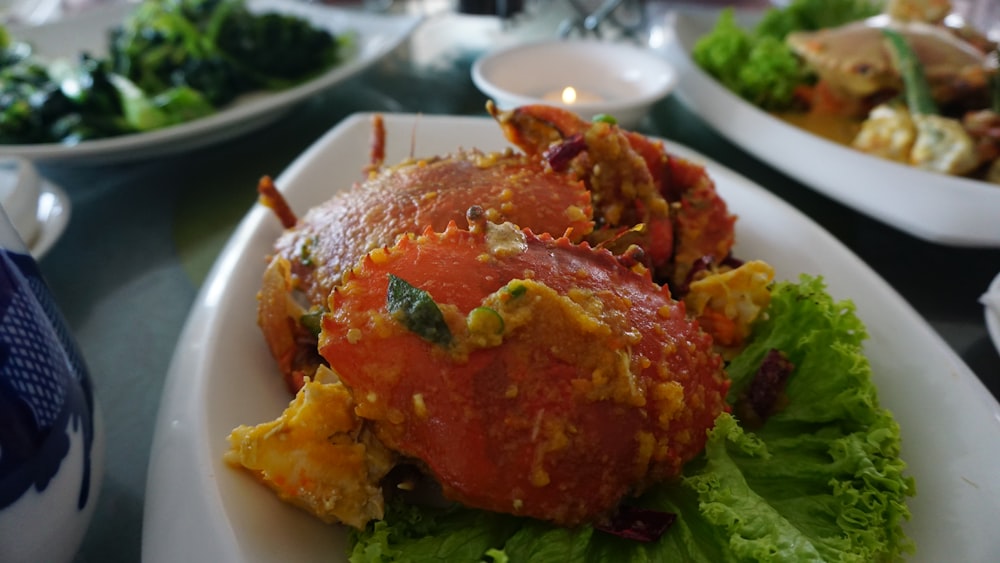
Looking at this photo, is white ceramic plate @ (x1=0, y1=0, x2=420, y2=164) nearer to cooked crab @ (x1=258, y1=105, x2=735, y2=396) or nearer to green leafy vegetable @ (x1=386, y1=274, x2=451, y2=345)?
cooked crab @ (x1=258, y1=105, x2=735, y2=396)

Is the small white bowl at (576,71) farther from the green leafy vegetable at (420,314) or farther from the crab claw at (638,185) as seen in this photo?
the green leafy vegetable at (420,314)

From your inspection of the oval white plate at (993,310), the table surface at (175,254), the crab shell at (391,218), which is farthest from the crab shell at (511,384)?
the oval white plate at (993,310)

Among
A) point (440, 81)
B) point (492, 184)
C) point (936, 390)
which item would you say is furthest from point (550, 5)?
point (936, 390)

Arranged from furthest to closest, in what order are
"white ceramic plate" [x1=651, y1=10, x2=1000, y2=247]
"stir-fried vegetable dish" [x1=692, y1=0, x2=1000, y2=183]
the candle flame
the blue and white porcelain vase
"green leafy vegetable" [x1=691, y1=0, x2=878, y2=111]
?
1. "green leafy vegetable" [x1=691, y1=0, x2=878, y2=111]
2. "stir-fried vegetable dish" [x1=692, y1=0, x2=1000, y2=183]
3. the candle flame
4. "white ceramic plate" [x1=651, y1=10, x2=1000, y2=247]
5. the blue and white porcelain vase

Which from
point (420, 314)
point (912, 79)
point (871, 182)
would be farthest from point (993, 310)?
point (912, 79)

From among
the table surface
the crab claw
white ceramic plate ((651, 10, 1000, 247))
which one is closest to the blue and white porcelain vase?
the table surface

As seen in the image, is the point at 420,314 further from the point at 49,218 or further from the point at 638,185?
the point at 49,218
